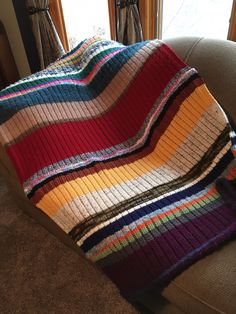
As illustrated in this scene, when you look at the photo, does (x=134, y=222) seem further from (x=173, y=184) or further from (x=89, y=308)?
(x=89, y=308)

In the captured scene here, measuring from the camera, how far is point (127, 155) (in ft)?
3.66

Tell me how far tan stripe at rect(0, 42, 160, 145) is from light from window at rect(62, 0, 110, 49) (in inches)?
44.1

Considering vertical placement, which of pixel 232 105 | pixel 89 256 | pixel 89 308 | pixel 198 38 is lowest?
pixel 89 308

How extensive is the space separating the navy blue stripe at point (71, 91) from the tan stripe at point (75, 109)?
0.07 feet

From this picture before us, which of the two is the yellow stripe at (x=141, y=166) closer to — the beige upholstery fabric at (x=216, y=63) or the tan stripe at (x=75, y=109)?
the beige upholstery fabric at (x=216, y=63)

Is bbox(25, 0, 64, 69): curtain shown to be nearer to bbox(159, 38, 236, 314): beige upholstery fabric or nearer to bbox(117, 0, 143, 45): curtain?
bbox(117, 0, 143, 45): curtain

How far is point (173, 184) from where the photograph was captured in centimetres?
97

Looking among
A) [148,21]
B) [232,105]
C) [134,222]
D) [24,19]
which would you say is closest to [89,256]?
[134,222]

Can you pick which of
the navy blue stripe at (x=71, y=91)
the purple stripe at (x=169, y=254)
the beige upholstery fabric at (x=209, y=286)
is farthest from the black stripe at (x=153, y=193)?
the navy blue stripe at (x=71, y=91)

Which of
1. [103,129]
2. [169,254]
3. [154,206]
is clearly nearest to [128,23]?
[103,129]

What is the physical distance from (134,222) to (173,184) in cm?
23

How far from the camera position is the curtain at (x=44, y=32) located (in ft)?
6.37

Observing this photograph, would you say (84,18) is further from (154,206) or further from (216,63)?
(154,206)

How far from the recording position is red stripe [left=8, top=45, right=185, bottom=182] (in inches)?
41.8
